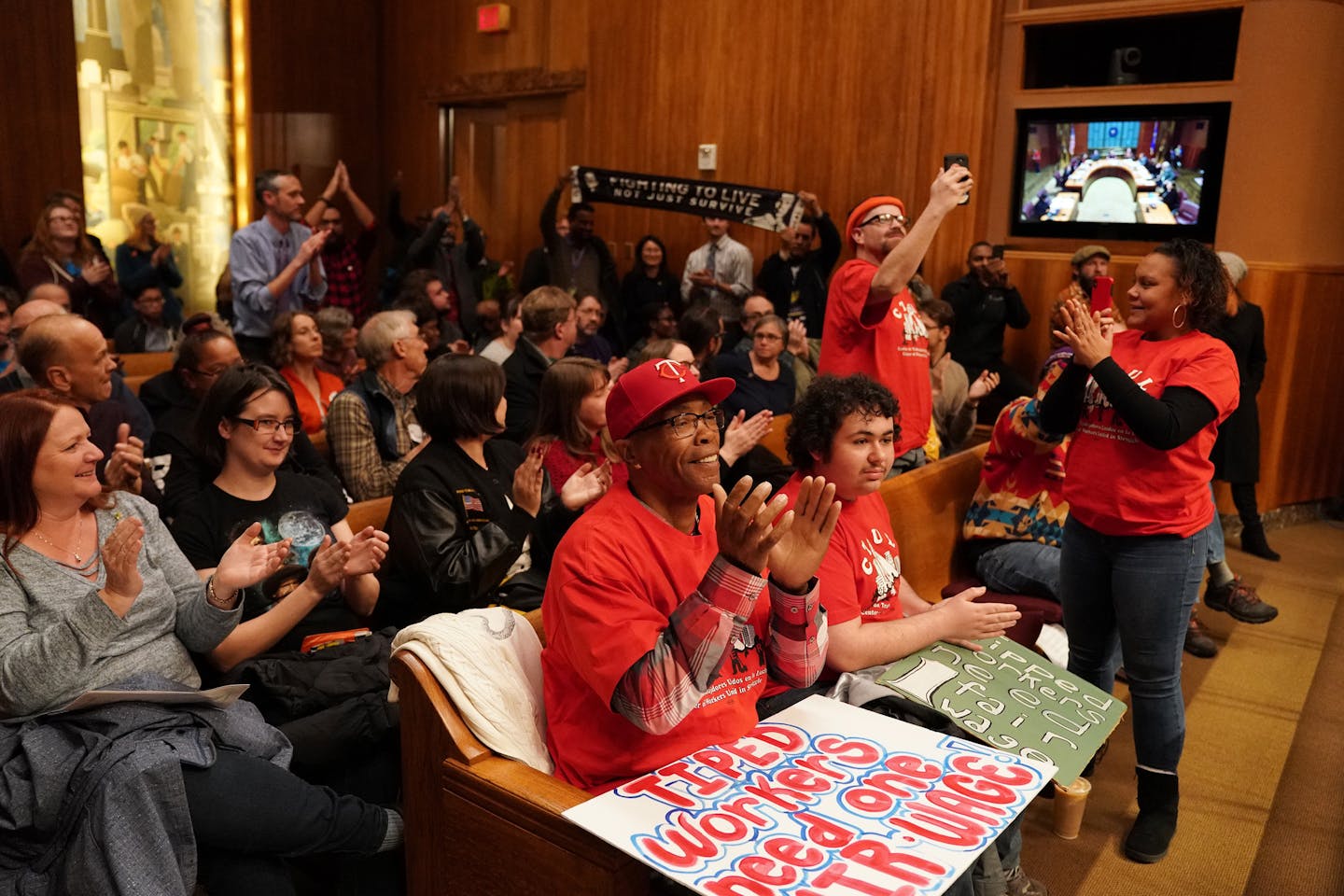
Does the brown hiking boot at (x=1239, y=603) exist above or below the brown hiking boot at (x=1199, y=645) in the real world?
above

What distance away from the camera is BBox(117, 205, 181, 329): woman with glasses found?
23.5 ft

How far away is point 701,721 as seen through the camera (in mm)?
1910

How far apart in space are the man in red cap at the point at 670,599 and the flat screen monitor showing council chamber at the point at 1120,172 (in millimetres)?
5387

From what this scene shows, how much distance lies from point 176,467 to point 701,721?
201 cm

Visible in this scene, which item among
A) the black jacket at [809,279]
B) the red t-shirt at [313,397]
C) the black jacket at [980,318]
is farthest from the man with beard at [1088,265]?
the red t-shirt at [313,397]

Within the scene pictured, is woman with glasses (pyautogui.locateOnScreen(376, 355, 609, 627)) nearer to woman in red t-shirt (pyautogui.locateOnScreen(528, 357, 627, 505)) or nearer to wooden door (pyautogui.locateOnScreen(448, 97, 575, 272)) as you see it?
woman in red t-shirt (pyautogui.locateOnScreen(528, 357, 627, 505))

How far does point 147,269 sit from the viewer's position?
23.4ft

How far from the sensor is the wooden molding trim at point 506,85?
9008 mm

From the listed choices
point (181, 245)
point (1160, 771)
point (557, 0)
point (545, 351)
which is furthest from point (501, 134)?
point (1160, 771)

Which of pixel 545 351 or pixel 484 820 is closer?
pixel 484 820

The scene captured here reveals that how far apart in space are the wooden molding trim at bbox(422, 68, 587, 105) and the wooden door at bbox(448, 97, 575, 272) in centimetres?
12

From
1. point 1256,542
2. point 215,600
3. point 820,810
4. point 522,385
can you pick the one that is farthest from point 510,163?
point 820,810

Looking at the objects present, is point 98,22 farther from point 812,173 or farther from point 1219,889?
point 1219,889

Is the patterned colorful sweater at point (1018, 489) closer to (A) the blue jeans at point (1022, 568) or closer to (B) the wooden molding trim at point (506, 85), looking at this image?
(A) the blue jeans at point (1022, 568)
